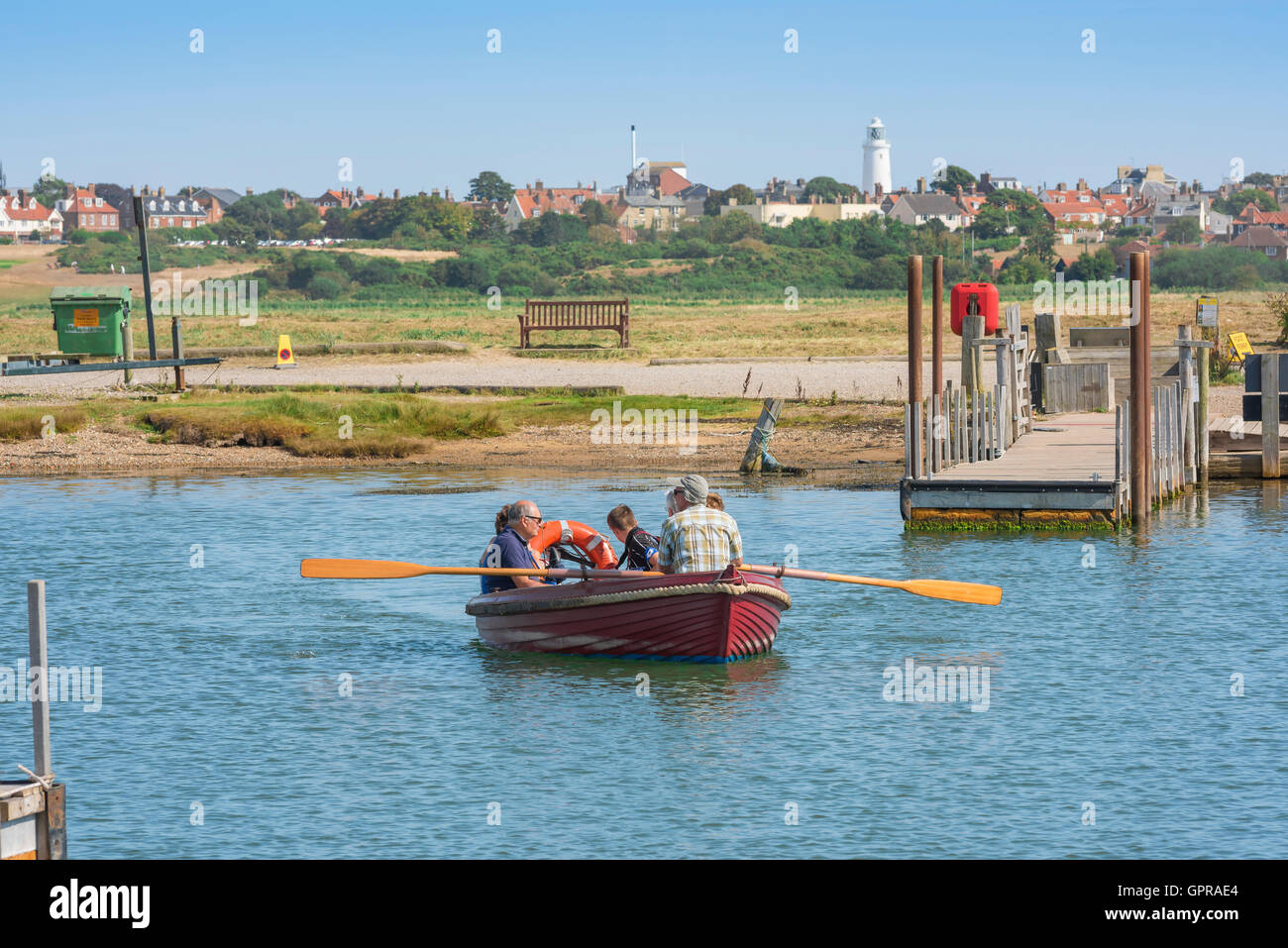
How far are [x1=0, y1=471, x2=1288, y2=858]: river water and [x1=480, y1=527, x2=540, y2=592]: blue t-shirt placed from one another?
0.80 meters

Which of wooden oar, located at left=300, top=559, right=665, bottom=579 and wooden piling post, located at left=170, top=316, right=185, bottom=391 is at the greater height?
wooden piling post, located at left=170, top=316, right=185, bottom=391

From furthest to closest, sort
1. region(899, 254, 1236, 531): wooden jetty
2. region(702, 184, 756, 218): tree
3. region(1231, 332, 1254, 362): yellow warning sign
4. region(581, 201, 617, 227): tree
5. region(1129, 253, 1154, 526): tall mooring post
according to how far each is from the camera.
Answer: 1. region(702, 184, 756, 218): tree
2. region(581, 201, 617, 227): tree
3. region(1231, 332, 1254, 362): yellow warning sign
4. region(1129, 253, 1154, 526): tall mooring post
5. region(899, 254, 1236, 531): wooden jetty

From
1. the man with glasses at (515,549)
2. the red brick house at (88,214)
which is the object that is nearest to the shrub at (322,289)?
the red brick house at (88,214)

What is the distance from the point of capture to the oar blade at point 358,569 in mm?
16141

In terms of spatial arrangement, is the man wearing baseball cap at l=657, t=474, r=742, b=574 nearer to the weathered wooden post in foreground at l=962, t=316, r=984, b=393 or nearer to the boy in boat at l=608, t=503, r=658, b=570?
the boy in boat at l=608, t=503, r=658, b=570

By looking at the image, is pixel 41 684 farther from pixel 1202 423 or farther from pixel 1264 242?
pixel 1264 242

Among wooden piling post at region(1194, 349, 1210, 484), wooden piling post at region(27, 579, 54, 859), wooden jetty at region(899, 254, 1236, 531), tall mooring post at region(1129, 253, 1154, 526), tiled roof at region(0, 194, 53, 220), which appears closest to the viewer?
wooden piling post at region(27, 579, 54, 859)

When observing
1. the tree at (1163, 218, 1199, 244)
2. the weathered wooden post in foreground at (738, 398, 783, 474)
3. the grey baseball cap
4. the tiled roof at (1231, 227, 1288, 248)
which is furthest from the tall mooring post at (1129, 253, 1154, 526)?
the tree at (1163, 218, 1199, 244)

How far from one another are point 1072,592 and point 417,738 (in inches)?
346

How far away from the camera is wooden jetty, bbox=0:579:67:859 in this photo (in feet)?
27.9

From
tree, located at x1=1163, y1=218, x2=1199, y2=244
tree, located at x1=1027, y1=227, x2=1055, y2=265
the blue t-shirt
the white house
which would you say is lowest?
the blue t-shirt

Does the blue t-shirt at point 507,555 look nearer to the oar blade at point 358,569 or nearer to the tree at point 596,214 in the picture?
the oar blade at point 358,569

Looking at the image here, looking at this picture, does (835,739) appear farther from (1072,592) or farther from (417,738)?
(1072,592)

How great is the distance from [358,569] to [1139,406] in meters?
11.3
